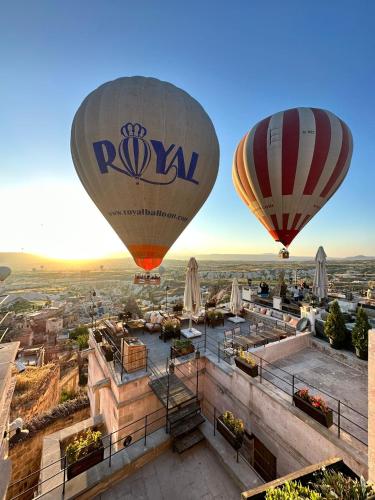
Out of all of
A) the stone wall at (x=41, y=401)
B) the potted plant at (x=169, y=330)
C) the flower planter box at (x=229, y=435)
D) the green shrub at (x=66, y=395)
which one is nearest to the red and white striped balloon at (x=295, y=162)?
the potted plant at (x=169, y=330)

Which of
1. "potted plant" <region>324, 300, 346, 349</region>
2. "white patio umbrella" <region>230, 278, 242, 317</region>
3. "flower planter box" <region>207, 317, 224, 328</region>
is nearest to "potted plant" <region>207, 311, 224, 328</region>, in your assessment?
"flower planter box" <region>207, 317, 224, 328</region>

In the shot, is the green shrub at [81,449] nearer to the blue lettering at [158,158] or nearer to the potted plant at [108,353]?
the potted plant at [108,353]

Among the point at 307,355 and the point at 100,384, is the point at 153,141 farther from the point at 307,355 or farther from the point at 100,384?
the point at 307,355

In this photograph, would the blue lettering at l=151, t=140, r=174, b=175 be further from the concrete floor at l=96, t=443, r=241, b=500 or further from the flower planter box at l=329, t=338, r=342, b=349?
the flower planter box at l=329, t=338, r=342, b=349

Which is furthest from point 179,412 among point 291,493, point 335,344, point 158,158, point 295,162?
point 295,162

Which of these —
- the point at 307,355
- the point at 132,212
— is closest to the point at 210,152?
the point at 132,212

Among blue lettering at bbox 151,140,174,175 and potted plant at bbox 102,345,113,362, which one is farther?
potted plant at bbox 102,345,113,362
